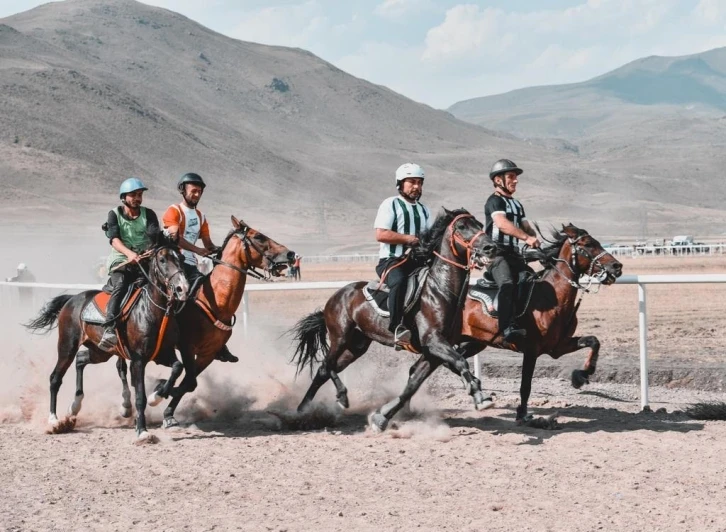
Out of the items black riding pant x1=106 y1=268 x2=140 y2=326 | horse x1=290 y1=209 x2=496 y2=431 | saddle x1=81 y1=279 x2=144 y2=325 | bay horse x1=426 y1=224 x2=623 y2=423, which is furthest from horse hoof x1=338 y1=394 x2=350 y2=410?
black riding pant x1=106 y1=268 x2=140 y2=326

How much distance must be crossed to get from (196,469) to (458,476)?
6.79ft

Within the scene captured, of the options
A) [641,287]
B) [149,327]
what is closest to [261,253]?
[149,327]

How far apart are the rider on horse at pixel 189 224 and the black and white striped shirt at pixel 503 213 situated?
2.79 metres

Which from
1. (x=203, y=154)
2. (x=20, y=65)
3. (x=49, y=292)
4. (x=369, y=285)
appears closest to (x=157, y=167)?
(x=203, y=154)

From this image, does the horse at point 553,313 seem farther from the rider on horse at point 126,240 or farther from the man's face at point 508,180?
the rider on horse at point 126,240

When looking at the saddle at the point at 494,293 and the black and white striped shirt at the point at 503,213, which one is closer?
the saddle at the point at 494,293

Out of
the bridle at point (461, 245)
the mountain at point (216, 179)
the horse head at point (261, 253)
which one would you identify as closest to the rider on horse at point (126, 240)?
the horse head at point (261, 253)

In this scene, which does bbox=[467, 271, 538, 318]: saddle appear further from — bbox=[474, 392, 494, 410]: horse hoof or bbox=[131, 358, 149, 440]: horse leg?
bbox=[131, 358, 149, 440]: horse leg

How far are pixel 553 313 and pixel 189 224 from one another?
3.75 metres

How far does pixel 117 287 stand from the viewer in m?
10.0

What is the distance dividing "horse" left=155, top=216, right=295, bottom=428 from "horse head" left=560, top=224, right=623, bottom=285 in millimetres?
2680

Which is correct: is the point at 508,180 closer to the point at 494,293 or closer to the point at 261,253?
the point at 494,293

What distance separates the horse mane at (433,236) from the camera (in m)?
9.48

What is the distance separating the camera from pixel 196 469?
8039mm
